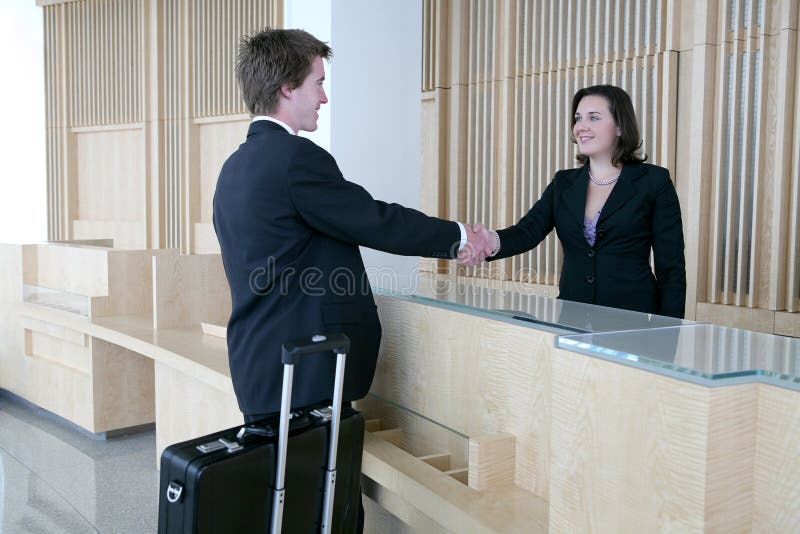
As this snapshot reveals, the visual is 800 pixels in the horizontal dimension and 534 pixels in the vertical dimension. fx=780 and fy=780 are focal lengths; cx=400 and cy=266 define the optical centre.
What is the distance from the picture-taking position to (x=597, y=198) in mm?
2799

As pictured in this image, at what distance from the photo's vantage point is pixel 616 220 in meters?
2.70

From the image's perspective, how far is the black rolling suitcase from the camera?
1.83m

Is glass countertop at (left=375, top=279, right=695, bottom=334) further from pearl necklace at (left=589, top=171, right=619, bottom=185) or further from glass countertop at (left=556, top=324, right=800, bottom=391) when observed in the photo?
pearl necklace at (left=589, top=171, right=619, bottom=185)

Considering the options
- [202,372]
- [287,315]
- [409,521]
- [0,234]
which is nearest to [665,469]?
[409,521]

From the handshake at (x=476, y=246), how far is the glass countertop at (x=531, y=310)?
11cm

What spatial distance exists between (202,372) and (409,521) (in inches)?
65.0

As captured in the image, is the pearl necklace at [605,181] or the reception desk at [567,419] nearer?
the reception desk at [567,419]

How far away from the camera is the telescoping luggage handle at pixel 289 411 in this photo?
187cm

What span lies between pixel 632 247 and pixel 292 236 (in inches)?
49.0

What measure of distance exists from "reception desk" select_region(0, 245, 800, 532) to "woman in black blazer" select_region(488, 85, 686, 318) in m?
0.46

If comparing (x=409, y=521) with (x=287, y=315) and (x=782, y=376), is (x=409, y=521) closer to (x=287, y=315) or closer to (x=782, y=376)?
(x=287, y=315)

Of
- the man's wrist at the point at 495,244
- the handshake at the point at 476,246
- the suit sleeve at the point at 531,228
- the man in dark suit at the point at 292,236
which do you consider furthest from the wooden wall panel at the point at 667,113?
the man in dark suit at the point at 292,236

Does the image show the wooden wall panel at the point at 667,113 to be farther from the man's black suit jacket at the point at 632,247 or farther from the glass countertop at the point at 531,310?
the glass countertop at the point at 531,310

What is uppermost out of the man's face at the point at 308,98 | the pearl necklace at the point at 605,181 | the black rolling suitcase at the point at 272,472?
the man's face at the point at 308,98
